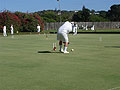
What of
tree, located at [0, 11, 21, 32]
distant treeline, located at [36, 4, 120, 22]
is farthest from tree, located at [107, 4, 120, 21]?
tree, located at [0, 11, 21, 32]

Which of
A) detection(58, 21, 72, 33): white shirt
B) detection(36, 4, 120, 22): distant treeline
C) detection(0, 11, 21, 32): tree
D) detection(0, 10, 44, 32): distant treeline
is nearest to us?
detection(58, 21, 72, 33): white shirt

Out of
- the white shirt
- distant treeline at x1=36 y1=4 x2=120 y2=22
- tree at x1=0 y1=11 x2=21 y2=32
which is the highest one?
distant treeline at x1=36 y1=4 x2=120 y2=22

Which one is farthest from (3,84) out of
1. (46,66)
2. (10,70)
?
(46,66)

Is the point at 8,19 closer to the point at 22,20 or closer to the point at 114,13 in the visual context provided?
the point at 22,20

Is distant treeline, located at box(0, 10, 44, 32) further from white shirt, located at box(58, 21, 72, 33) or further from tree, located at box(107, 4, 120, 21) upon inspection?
tree, located at box(107, 4, 120, 21)

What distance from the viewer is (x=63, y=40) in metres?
15.5

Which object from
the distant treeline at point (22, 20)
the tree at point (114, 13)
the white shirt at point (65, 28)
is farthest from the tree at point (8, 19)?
the tree at point (114, 13)

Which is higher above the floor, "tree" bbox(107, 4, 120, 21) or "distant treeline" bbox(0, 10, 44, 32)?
"tree" bbox(107, 4, 120, 21)

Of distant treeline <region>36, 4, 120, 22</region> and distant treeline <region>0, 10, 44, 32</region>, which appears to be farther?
distant treeline <region>36, 4, 120, 22</region>

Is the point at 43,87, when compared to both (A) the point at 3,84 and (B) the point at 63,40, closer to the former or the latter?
(A) the point at 3,84

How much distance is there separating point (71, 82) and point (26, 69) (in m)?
2.54

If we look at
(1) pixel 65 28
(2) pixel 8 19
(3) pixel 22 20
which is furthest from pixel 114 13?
(1) pixel 65 28

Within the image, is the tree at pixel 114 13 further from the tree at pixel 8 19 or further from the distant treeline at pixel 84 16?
the tree at pixel 8 19

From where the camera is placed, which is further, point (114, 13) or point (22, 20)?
point (114, 13)
